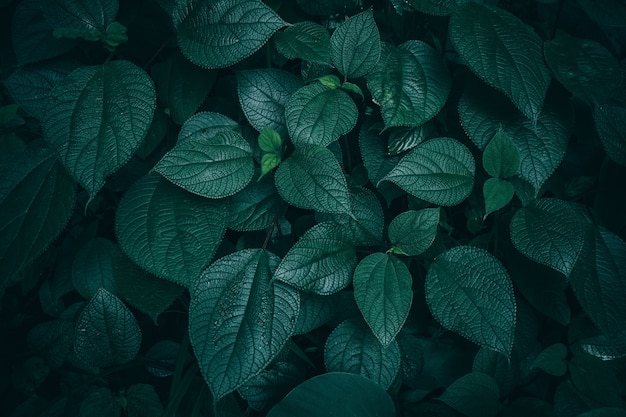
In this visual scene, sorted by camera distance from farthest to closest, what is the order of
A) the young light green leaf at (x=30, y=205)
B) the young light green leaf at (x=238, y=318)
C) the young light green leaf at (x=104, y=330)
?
1. the young light green leaf at (x=104, y=330)
2. the young light green leaf at (x=30, y=205)
3. the young light green leaf at (x=238, y=318)

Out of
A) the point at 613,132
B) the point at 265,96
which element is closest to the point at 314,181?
the point at 265,96

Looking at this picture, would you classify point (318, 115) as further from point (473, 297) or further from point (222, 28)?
point (473, 297)

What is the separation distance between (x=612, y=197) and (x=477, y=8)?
58 centimetres

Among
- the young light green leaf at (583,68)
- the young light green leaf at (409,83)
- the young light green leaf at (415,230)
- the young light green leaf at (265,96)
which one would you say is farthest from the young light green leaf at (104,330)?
the young light green leaf at (583,68)

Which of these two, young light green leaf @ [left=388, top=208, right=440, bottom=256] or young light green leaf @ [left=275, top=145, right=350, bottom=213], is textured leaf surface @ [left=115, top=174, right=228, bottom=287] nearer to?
young light green leaf @ [left=275, top=145, right=350, bottom=213]

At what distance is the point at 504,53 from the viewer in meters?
1.05

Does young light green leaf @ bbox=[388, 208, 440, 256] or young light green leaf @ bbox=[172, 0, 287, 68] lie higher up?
young light green leaf @ bbox=[172, 0, 287, 68]

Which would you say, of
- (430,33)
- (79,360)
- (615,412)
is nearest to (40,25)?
(79,360)

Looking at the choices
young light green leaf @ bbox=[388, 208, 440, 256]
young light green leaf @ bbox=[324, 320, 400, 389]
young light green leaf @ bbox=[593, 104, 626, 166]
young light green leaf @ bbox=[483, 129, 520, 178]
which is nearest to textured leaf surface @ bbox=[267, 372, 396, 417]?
young light green leaf @ bbox=[324, 320, 400, 389]

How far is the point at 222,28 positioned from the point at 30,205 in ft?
1.92

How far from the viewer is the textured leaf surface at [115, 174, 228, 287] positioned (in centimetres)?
98

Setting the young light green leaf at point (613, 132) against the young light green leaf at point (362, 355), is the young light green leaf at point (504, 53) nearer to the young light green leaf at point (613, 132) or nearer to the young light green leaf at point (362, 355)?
the young light green leaf at point (613, 132)

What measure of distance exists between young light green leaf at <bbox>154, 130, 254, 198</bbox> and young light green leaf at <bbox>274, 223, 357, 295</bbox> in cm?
18

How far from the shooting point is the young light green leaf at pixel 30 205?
1.04m
